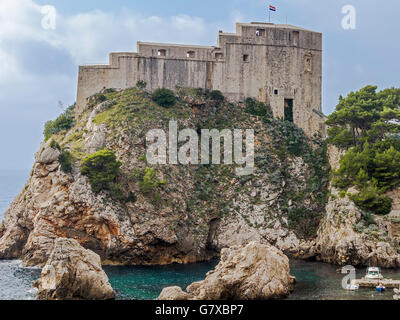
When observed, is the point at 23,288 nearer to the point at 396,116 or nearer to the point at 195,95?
the point at 195,95

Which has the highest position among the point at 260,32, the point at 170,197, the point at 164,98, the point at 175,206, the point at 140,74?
the point at 260,32

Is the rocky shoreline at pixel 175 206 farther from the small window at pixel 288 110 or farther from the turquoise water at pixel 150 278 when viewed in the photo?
the turquoise water at pixel 150 278

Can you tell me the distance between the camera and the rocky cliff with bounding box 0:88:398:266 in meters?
44.1

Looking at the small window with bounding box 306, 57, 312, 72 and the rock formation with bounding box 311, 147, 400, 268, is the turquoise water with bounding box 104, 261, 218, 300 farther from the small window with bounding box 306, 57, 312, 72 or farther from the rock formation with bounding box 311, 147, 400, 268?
the small window with bounding box 306, 57, 312, 72

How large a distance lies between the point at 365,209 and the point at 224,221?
10.7 meters

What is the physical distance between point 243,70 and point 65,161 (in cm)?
1823

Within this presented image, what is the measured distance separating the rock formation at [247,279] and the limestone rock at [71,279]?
3.76 meters

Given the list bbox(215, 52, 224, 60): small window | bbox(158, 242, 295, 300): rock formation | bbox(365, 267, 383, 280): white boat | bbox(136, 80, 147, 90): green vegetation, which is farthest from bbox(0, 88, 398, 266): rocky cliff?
bbox(158, 242, 295, 300): rock formation

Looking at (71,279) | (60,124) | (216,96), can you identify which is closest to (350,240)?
(216,96)

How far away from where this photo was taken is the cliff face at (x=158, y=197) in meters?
44.1

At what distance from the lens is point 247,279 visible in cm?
3366

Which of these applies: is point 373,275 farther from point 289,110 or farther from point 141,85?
point 141,85

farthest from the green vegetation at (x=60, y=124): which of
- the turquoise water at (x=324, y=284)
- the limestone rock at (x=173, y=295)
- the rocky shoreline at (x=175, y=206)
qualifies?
the limestone rock at (x=173, y=295)

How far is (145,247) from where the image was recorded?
44.5 m
